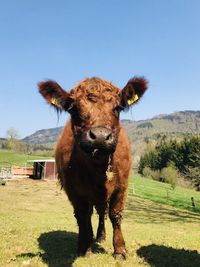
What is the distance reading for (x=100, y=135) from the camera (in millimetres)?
5672

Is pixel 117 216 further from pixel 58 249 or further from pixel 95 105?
pixel 95 105

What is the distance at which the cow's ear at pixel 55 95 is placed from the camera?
6.99m

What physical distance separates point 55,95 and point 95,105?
1049 millimetres

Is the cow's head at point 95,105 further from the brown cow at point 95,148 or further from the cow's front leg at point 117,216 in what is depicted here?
the cow's front leg at point 117,216

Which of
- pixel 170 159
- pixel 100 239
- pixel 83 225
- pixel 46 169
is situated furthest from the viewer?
pixel 170 159

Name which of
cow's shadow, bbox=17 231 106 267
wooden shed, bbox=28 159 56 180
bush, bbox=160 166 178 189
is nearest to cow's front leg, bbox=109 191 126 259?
cow's shadow, bbox=17 231 106 267

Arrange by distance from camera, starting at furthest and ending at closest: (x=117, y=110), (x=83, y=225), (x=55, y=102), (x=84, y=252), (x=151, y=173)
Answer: (x=151, y=173), (x=83, y=225), (x=84, y=252), (x=55, y=102), (x=117, y=110)

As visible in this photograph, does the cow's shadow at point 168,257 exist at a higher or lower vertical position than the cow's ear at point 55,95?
lower

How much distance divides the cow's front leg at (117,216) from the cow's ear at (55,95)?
7.65 ft

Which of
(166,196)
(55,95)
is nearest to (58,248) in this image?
(55,95)

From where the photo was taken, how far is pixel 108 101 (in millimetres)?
6559

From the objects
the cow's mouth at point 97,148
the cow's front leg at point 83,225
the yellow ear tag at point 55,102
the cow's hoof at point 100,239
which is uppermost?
the yellow ear tag at point 55,102

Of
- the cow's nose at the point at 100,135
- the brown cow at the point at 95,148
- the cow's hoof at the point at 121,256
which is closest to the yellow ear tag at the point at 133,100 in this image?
the brown cow at the point at 95,148

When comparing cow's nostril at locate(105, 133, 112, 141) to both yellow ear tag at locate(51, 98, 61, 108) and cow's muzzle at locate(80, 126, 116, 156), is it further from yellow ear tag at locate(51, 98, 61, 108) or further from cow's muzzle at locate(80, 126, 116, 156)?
yellow ear tag at locate(51, 98, 61, 108)
